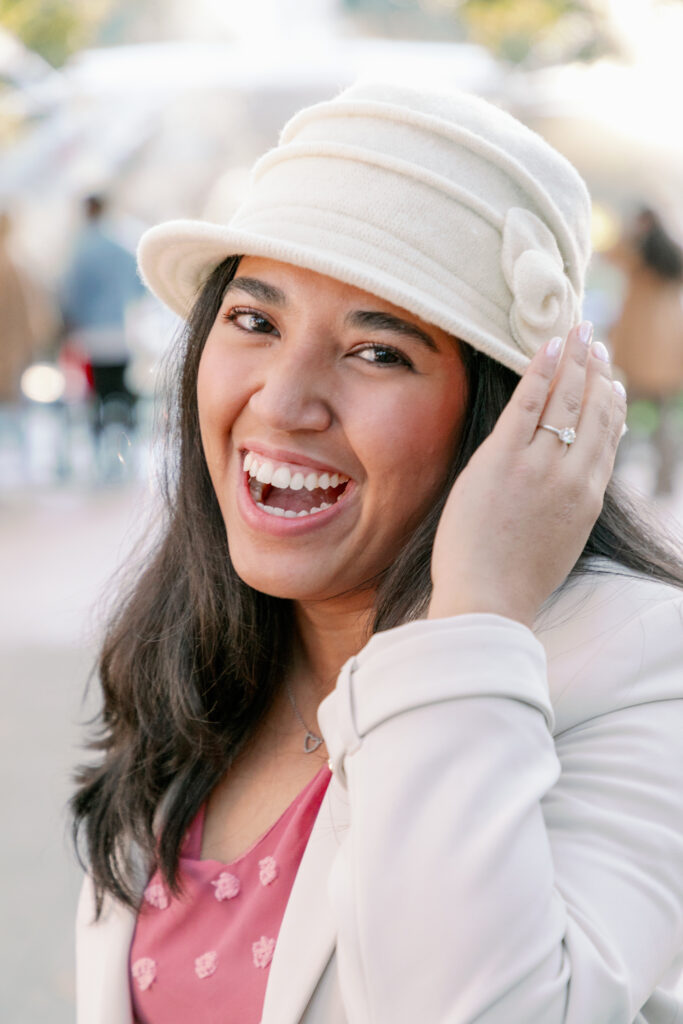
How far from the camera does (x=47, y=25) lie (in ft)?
50.1

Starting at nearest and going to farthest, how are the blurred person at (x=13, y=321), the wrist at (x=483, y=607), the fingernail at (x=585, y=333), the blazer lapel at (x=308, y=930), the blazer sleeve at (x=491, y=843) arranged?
the blazer sleeve at (x=491, y=843), the wrist at (x=483, y=607), the blazer lapel at (x=308, y=930), the fingernail at (x=585, y=333), the blurred person at (x=13, y=321)

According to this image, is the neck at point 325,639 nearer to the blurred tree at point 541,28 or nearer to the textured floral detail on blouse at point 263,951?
the textured floral detail on blouse at point 263,951

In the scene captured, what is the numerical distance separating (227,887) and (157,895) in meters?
0.16

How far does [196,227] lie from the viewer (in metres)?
1.79

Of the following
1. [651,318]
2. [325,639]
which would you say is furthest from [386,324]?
[651,318]

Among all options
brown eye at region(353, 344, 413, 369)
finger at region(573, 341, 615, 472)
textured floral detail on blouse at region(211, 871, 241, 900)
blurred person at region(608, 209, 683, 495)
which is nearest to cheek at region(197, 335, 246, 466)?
brown eye at region(353, 344, 413, 369)

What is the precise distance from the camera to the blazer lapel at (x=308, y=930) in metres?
1.47

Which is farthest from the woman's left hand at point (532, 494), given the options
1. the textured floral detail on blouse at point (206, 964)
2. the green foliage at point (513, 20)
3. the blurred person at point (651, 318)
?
the green foliage at point (513, 20)

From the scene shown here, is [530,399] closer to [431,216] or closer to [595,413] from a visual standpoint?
[595,413]

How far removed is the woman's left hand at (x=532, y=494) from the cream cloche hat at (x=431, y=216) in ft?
0.43

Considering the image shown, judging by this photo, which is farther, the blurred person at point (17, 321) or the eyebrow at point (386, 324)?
the blurred person at point (17, 321)

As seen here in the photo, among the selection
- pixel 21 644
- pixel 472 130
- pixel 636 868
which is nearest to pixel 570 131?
pixel 21 644

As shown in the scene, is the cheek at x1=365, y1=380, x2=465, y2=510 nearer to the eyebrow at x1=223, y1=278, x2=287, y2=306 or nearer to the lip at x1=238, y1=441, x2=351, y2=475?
the lip at x1=238, y1=441, x2=351, y2=475

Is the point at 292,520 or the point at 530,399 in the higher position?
the point at 530,399
